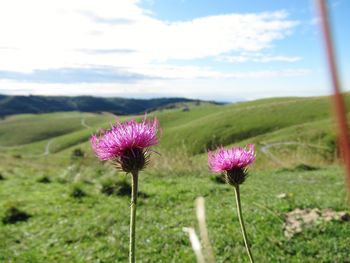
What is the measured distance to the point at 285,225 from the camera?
941 cm

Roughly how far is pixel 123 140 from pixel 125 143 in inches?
0.9

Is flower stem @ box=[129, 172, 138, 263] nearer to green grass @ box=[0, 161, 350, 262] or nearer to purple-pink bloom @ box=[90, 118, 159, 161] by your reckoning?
purple-pink bloom @ box=[90, 118, 159, 161]

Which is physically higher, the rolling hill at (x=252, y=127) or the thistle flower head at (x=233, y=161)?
the thistle flower head at (x=233, y=161)

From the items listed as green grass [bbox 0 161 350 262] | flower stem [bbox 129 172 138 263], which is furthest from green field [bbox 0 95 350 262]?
flower stem [bbox 129 172 138 263]

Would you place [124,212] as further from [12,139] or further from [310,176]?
[12,139]

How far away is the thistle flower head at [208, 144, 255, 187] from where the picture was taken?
2562mm

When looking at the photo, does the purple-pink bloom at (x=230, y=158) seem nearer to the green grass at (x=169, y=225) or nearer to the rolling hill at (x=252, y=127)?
the green grass at (x=169, y=225)

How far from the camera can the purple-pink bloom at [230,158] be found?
2.60m

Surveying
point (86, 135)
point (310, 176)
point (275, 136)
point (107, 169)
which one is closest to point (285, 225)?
point (310, 176)

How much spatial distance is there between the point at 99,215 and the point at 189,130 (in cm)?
9264

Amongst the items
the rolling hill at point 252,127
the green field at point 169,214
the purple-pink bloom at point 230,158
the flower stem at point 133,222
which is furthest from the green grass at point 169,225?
the rolling hill at point 252,127

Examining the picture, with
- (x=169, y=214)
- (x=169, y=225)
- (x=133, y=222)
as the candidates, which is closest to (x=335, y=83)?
(x=133, y=222)

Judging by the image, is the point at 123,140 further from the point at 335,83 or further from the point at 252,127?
the point at 252,127

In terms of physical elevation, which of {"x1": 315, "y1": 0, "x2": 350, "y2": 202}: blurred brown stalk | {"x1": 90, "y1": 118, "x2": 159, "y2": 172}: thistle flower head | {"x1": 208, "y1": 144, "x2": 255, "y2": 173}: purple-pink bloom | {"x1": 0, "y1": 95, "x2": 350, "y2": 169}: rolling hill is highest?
{"x1": 315, "y1": 0, "x2": 350, "y2": 202}: blurred brown stalk
